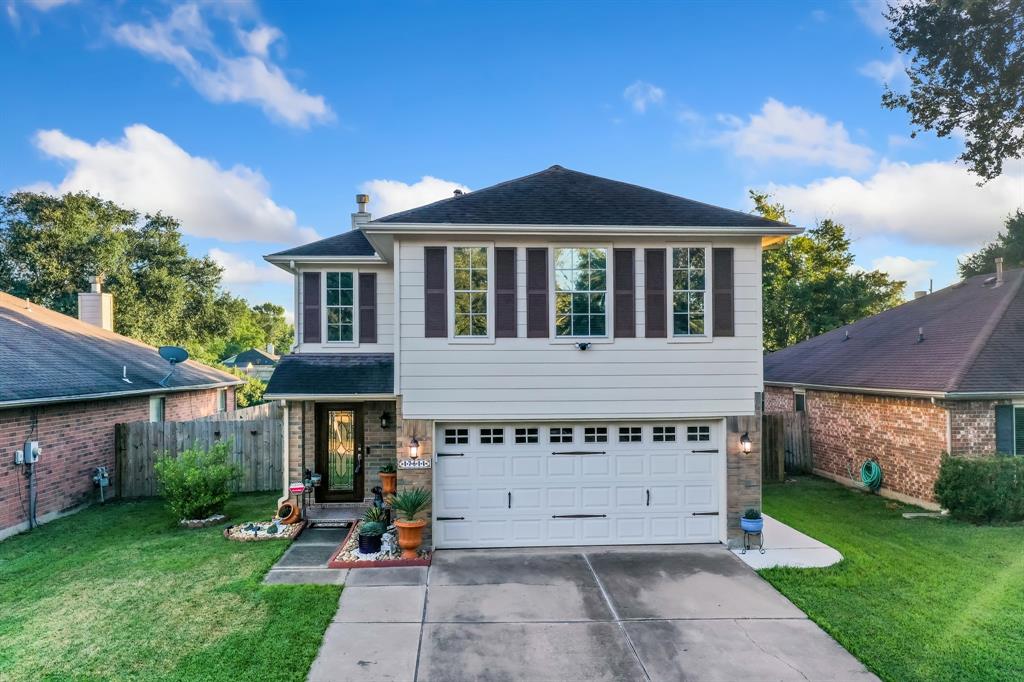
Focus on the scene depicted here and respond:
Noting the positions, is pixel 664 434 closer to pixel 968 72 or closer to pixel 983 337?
pixel 983 337

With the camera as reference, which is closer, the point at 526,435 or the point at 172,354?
the point at 526,435

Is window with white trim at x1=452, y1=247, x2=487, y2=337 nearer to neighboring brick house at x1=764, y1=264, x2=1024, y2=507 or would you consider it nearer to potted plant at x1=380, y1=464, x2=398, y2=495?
potted plant at x1=380, y1=464, x2=398, y2=495

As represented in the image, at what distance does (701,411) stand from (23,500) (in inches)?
474

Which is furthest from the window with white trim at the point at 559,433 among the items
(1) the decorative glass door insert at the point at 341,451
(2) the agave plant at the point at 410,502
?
(1) the decorative glass door insert at the point at 341,451

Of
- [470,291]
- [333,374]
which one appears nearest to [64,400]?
[333,374]

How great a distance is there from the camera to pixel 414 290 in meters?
8.16

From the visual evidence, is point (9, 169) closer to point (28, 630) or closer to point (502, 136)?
point (502, 136)

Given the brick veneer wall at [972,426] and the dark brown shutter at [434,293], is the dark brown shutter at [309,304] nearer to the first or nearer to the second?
the dark brown shutter at [434,293]

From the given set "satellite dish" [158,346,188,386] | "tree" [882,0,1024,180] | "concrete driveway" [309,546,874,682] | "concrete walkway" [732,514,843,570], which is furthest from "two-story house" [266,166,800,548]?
"tree" [882,0,1024,180]

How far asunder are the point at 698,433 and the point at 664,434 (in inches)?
22.9

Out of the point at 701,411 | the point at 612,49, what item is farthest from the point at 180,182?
the point at 701,411

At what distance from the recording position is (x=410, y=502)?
7918 millimetres

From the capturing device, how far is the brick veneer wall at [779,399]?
15.9 metres

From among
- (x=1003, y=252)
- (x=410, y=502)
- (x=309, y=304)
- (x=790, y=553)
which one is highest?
(x=1003, y=252)
